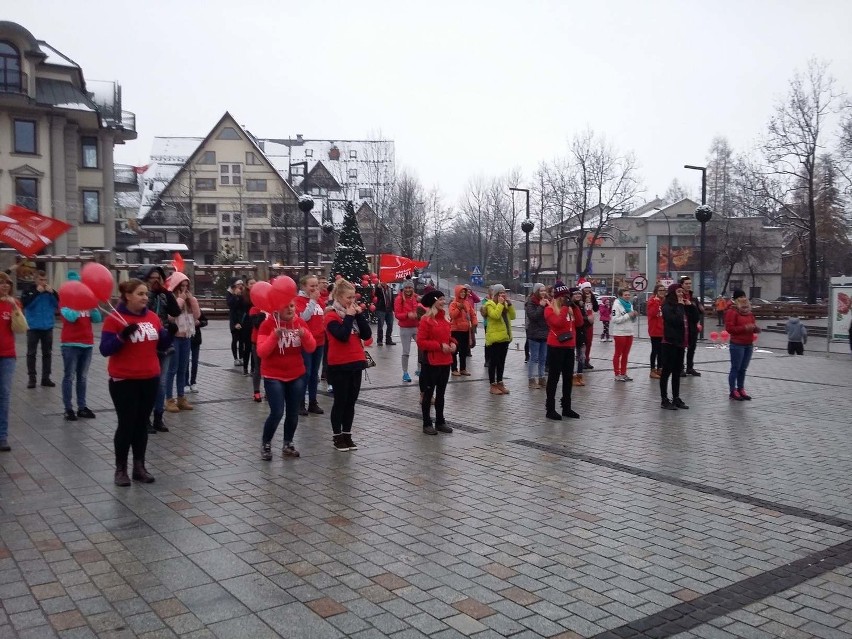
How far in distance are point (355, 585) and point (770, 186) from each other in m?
47.8

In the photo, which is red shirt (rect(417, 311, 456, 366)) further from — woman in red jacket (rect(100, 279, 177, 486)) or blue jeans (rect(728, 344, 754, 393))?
blue jeans (rect(728, 344, 754, 393))

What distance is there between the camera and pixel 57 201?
4247 cm

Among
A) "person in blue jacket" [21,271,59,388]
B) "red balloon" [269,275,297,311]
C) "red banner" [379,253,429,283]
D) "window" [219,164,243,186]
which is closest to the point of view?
"red balloon" [269,275,297,311]

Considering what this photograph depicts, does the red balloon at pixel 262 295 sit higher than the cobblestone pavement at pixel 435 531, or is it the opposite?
the red balloon at pixel 262 295

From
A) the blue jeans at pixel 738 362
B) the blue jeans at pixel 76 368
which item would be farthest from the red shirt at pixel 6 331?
the blue jeans at pixel 738 362

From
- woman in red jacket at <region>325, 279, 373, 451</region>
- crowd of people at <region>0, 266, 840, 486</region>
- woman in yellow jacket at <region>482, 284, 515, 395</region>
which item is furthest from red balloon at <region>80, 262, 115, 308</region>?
woman in yellow jacket at <region>482, 284, 515, 395</region>

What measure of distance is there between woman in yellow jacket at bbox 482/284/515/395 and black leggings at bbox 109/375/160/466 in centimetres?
712

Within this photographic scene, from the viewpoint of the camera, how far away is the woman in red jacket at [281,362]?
7828mm

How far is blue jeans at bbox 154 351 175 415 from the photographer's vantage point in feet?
31.5

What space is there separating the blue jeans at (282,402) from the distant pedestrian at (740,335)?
7.46 meters

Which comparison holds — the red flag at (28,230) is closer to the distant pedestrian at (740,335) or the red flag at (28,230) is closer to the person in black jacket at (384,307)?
the person in black jacket at (384,307)

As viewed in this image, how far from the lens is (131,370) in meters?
6.95

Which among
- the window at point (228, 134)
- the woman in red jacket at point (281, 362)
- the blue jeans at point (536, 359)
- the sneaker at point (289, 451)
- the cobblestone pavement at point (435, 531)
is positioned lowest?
the cobblestone pavement at point (435, 531)

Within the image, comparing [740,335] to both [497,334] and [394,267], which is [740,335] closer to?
[497,334]
